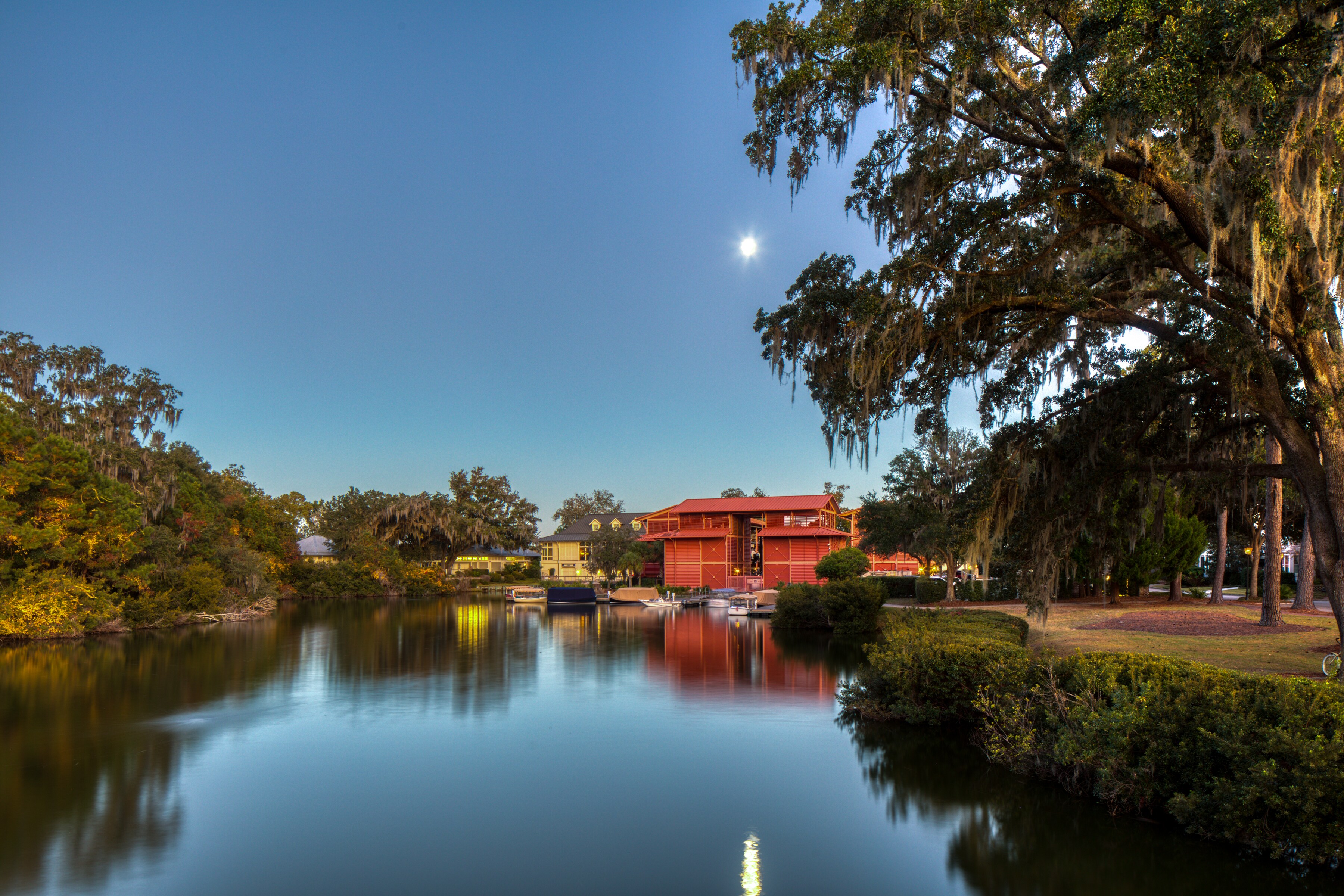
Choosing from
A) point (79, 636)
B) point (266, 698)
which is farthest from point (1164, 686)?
point (79, 636)

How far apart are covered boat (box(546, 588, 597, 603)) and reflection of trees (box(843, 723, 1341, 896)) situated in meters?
34.5

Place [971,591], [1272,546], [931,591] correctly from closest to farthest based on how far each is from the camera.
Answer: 1. [1272,546]
2. [971,591]
3. [931,591]

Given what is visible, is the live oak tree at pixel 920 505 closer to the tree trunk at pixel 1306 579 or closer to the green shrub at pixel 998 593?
the green shrub at pixel 998 593

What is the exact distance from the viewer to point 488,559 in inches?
2886

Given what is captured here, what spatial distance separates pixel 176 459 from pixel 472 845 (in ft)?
132

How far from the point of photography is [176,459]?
39.2 metres

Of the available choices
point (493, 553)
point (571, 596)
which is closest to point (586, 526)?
point (493, 553)

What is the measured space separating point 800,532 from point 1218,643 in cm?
3068

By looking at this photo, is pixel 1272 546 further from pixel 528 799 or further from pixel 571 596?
pixel 571 596

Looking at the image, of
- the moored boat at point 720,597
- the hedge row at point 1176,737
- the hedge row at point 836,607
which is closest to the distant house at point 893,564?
the moored boat at point 720,597

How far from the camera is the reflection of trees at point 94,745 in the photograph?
280 inches

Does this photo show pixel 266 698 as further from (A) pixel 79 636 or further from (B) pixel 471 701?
(A) pixel 79 636

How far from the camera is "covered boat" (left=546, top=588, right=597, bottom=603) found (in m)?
43.0

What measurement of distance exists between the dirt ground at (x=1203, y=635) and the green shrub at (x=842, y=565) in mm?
10024
